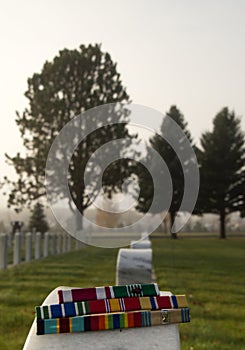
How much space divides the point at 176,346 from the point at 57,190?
3812cm

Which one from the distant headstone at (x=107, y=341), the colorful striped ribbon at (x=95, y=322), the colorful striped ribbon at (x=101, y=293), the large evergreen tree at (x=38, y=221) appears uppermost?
the large evergreen tree at (x=38, y=221)

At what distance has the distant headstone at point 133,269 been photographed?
1213 centimetres

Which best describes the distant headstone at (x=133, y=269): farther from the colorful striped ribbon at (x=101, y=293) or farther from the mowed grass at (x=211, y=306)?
the colorful striped ribbon at (x=101, y=293)

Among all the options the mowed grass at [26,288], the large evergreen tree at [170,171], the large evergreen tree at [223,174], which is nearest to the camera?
the mowed grass at [26,288]

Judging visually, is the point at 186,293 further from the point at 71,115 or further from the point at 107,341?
the point at 71,115

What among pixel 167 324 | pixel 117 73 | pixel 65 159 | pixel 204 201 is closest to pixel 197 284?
pixel 167 324

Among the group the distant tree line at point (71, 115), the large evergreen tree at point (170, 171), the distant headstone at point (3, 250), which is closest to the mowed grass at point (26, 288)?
the distant headstone at point (3, 250)

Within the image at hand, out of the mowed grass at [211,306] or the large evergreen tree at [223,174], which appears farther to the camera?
the large evergreen tree at [223,174]

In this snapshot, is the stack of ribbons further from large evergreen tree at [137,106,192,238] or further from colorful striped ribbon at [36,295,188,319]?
large evergreen tree at [137,106,192,238]

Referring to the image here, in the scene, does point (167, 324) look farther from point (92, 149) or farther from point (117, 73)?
point (117, 73)

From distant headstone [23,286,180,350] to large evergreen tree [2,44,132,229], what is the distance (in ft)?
129

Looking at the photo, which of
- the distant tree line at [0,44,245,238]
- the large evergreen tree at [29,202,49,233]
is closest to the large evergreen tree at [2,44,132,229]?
the distant tree line at [0,44,245,238]

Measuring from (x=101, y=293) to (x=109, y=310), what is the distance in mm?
150

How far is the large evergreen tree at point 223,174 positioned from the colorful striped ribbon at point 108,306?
64.6 meters
